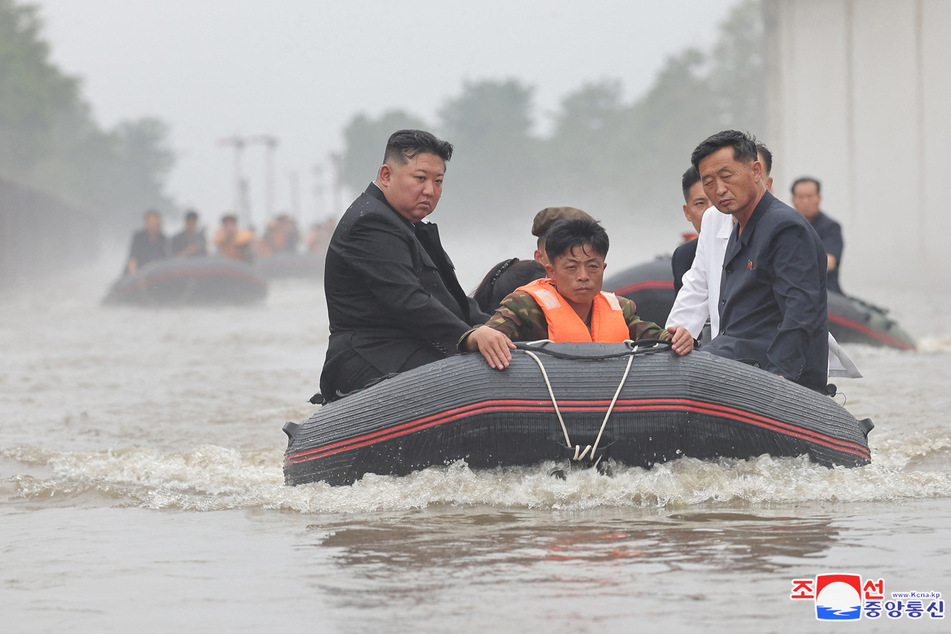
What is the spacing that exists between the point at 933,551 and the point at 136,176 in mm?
120422

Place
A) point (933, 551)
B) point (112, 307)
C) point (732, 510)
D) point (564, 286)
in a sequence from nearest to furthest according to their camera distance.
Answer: point (933, 551)
point (732, 510)
point (564, 286)
point (112, 307)

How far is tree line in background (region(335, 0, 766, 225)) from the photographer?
76.2 metres

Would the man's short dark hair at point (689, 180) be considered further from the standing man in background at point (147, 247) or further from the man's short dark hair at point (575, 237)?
the standing man in background at point (147, 247)

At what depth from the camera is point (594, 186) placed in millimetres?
99562

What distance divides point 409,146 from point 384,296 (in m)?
0.59

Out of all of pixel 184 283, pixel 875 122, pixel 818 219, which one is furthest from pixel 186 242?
pixel 818 219

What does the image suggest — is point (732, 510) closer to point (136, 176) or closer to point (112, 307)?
point (112, 307)

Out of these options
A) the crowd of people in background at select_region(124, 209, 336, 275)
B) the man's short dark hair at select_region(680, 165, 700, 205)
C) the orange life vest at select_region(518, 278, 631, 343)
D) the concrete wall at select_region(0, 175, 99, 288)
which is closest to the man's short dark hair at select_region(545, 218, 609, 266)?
the orange life vest at select_region(518, 278, 631, 343)

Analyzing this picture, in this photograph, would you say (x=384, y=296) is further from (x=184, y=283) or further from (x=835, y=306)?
(x=184, y=283)

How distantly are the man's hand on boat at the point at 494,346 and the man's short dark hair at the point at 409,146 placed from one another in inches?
31.8

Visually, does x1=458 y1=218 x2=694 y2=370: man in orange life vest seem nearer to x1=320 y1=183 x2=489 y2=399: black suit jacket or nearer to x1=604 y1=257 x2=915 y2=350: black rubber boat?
x1=320 y1=183 x2=489 y2=399: black suit jacket

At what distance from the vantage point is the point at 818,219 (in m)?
9.79

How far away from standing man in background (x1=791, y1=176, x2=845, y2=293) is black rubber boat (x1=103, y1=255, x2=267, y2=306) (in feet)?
40.5

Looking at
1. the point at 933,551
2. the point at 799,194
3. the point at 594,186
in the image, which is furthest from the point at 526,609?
the point at 594,186
